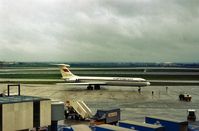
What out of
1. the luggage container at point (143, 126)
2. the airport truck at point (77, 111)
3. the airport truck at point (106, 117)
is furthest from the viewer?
the airport truck at point (77, 111)

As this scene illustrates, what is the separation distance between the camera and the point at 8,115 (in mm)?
25875

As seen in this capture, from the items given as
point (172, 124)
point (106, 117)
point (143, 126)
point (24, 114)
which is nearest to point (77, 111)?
point (106, 117)

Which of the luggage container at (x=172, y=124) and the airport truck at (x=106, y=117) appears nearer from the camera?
the luggage container at (x=172, y=124)

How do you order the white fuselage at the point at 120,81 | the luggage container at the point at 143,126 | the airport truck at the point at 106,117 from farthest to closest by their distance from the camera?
the white fuselage at the point at 120,81, the airport truck at the point at 106,117, the luggage container at the point at 143,126

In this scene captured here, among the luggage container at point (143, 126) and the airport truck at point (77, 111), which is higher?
the luggage container at point (143, 126)

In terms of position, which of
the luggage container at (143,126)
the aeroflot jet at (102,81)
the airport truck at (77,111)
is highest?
the aeroflot jet at (102,81)

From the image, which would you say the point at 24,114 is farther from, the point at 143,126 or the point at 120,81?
the point at 120,81

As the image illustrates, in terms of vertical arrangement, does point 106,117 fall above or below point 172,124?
below

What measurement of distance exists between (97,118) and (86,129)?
32.1ft

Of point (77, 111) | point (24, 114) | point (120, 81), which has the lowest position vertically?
point (77, 111)

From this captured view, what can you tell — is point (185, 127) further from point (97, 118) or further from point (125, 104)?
point (125, 104)

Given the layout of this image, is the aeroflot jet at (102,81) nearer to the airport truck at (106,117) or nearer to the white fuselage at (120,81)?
the white fuselage at (120,81)

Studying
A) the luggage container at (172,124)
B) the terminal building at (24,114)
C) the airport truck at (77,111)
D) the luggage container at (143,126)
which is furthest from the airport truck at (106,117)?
the terminal building at (24,114)

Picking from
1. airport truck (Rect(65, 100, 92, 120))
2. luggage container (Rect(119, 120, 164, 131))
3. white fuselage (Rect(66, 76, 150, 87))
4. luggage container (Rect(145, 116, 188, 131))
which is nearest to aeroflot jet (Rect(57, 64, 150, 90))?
white fuselage (Rect(66, 76, 150, 87))
